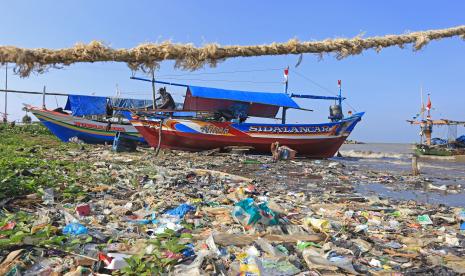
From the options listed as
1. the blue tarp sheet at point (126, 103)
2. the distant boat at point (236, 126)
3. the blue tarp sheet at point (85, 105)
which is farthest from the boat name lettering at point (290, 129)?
the blue tarp sheet at point (85, 105)

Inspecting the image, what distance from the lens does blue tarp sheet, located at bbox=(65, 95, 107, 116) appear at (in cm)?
2417

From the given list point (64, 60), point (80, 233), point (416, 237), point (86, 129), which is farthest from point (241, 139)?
point (64, 60)

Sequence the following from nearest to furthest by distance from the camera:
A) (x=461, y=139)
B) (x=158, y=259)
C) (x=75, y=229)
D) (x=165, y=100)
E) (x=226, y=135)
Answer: (x=158, y=259)
(x=75, y=229)
(x=226, y=135)
(x=165, y=100)
(x=461, y=139)

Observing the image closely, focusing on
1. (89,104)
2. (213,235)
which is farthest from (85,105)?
(213,235)

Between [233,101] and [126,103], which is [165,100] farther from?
[126,103]

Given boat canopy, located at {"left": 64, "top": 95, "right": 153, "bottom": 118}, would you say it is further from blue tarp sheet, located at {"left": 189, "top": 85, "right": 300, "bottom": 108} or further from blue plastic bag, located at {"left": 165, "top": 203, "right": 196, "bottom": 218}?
blue plastic bag, located at {"left": 165, "top": 203, "right": 196, "bottom": 218}

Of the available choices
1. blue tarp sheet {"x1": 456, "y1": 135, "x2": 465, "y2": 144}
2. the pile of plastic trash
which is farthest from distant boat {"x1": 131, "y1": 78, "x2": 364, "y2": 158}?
blue tarp sheet {"x1": 456, "y1": 135, "x2": 465, "y2": 144}

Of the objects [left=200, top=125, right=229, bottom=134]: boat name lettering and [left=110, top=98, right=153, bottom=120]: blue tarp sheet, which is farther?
[left=110, top=98, right=153, bottom=120]: blue tarp sheet

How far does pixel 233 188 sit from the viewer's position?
832 centimetres

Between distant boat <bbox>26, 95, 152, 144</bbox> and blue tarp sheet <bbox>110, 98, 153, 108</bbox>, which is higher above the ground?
blue tarp sheet <bbox>110, 98, 153, 108</bbox>

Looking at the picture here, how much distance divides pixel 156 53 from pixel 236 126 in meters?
17.5

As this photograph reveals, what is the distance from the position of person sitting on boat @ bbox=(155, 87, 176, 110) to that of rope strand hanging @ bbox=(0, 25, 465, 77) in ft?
63.0

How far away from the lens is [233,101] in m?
21.3

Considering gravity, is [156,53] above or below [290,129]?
above
